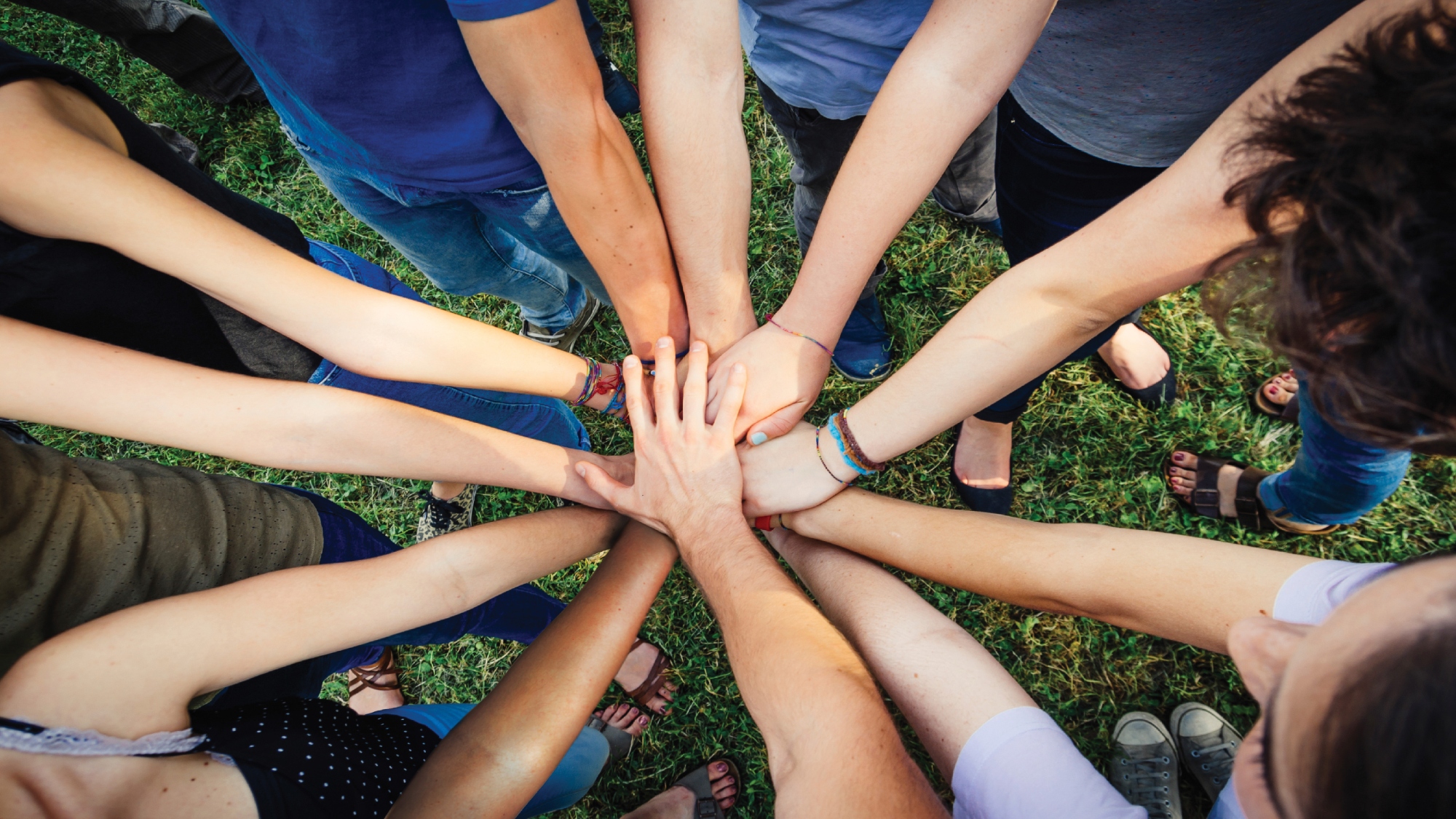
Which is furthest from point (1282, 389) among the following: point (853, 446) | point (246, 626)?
point (246, 626)

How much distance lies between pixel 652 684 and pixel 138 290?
2.08 meters

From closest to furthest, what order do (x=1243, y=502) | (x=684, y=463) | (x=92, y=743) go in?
(x=92, y=743), (x=684, y=463), (x=1243, y=502)

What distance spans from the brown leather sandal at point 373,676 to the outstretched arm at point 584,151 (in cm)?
192

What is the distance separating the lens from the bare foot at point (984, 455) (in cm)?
252

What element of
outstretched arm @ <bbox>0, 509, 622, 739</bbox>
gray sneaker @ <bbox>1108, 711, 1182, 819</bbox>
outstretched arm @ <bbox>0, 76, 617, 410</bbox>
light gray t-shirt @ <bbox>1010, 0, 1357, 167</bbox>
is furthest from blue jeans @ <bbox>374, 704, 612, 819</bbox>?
light gray t-shirt @ <bbox>1010, 0, 1357, 167</bbox>

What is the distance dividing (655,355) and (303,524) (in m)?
1.03

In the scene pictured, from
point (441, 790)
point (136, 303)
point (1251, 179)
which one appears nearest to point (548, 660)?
point (441, 790)

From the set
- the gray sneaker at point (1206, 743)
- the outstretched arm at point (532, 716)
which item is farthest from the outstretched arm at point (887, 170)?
the gray sneaker at point (1206, 743)

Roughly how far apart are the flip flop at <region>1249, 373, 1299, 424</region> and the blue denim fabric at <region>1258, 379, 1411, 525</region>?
39cm

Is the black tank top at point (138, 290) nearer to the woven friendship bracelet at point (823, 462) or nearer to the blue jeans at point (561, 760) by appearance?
the blue jeans at point (561, 760)

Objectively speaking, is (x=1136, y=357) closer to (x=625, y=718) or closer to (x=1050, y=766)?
(x=1050, y=766)

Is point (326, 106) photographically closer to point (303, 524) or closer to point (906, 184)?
point (303, 524)

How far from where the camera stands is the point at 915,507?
174cm

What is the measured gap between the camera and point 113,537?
54.0 inches
